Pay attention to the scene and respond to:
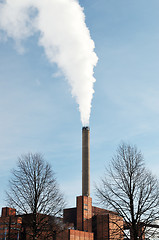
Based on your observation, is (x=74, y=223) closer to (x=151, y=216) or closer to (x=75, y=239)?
(x=75, y=239)

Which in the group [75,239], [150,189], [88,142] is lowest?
[75,239]

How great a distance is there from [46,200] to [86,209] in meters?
66.9

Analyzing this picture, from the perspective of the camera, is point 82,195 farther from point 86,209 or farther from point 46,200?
point 46,200

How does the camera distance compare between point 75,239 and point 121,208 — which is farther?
point 75,239

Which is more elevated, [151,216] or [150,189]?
[150,189]

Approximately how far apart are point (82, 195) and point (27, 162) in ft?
200

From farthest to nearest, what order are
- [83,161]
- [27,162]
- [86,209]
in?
[86,209] < [83,161] < [27,162]

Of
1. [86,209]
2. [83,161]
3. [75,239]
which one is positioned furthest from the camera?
[86,209]

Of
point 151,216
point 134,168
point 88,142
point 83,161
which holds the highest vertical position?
point 88,142

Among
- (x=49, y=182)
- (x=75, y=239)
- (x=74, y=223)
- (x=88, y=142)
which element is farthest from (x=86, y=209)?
(x=49, y=182)

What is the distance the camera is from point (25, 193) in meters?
21.0

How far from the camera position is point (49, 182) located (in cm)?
2194

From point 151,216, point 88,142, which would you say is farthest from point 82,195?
point 151,216

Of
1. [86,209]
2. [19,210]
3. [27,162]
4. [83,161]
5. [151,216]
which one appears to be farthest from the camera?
[86,209]
